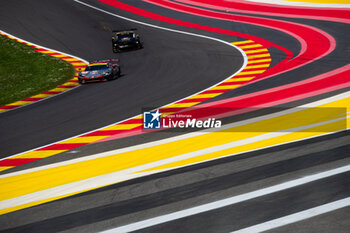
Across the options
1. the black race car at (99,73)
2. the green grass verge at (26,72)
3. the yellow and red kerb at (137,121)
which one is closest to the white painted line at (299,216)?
the yellow and red kerb at (137,121)

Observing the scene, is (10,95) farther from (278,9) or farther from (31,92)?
(278,9)

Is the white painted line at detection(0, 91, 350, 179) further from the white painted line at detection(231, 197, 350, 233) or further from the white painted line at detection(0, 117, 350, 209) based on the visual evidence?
the white painted line at detection(231, 197, 350, 233)

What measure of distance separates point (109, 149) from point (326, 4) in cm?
2913

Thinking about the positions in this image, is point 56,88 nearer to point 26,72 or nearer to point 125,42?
point 26,72

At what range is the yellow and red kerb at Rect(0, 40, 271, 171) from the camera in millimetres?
12438

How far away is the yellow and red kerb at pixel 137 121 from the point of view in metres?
12.4

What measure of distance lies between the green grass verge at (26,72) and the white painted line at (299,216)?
51.9ft

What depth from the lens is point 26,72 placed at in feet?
85.0

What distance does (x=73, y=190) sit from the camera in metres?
9.43

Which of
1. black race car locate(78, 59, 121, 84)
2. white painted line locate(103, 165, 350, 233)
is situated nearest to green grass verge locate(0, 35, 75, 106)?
black race car locate(78, 59, 121, 84)

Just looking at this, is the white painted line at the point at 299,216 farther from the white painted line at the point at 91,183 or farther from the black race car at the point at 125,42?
the black race car at the point at 125,42

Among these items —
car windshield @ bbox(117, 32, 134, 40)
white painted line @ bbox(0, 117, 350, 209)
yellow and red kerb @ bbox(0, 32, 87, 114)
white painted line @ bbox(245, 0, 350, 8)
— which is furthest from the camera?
white painted line @ bbox(245, 0, 350, 8)

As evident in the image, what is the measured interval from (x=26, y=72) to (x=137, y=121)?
13.1 m

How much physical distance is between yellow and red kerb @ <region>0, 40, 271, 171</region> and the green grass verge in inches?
309
